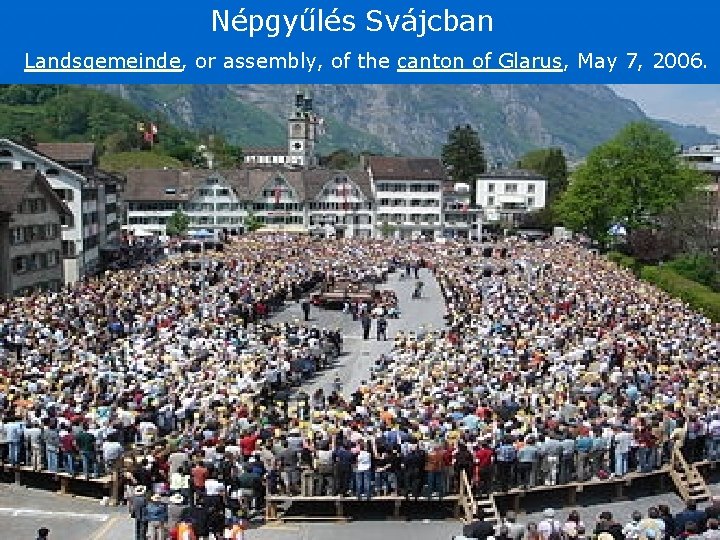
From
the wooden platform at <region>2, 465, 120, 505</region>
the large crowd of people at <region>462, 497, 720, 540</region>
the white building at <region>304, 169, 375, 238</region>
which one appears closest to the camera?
the large crowd of people at <region>462, 497, 720, 540</region>

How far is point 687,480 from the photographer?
850 inches

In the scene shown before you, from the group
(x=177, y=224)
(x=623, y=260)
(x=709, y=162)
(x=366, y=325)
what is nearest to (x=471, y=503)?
(x=366, y=325)

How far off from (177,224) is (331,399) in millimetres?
86312

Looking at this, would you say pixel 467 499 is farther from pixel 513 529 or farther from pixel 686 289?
pixel 686 289

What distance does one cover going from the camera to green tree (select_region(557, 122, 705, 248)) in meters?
83.2

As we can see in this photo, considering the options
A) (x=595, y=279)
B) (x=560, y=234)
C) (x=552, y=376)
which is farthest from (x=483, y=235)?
(x=552, y=376)

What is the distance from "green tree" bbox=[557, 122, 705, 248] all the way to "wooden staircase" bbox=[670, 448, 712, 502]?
61548 mm

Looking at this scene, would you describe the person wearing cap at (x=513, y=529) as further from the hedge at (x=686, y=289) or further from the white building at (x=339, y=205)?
the white building at (x=339, y=205)

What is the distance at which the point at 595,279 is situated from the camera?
173ft

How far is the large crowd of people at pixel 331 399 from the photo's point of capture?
1967 cm

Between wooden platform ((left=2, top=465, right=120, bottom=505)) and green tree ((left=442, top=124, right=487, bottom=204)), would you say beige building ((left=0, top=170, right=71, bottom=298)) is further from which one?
green tree ((left=442, top=124, right=487, bottom=204))

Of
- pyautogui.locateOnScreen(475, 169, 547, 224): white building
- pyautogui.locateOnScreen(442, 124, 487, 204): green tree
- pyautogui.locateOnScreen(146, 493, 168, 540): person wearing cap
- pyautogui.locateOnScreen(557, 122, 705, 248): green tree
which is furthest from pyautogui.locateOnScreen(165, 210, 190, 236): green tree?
pyautogui.locateOnScreen(146, 493, 168, 540): person wearing cap

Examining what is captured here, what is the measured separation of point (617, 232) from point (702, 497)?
220ft

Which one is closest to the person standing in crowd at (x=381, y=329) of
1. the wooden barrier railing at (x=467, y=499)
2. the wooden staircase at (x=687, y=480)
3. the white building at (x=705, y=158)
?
the wooden staircase at (x=687, y=480)
